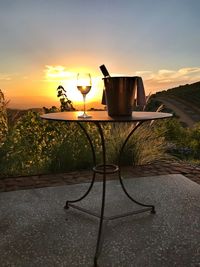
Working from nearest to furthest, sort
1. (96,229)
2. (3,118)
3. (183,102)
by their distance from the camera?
1. (96,229)
2. (3,118)
3. (183,102)

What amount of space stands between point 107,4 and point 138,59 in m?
0.92

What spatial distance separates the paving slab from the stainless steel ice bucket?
87cm

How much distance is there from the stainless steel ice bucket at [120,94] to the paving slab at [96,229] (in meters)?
0.87

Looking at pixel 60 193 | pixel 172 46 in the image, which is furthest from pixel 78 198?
pixel 172 46

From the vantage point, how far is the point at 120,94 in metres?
2.31

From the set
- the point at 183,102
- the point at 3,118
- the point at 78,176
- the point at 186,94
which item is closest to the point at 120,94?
the point at 78,176

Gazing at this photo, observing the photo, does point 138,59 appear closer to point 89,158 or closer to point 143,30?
point 143,30

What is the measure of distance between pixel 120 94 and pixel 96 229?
3.30ft

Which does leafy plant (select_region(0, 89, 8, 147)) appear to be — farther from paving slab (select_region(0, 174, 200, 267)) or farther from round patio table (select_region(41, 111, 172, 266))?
round patio table (select_region(41, 111, 172, 266))

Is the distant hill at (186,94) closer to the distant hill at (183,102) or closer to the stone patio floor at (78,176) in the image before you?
the distant hill at (183,102)

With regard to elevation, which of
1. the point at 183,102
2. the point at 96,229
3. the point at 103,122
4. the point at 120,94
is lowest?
the point at 96,229

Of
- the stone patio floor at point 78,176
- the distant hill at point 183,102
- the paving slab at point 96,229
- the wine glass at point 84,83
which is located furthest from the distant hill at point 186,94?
the wine glass at point 84,83

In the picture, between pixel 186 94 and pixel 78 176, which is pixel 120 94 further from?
pixel 186 94

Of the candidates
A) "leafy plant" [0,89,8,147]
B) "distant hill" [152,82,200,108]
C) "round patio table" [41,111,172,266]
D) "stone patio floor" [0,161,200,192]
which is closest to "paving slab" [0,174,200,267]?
"round patio table" [41,111,172,266]
